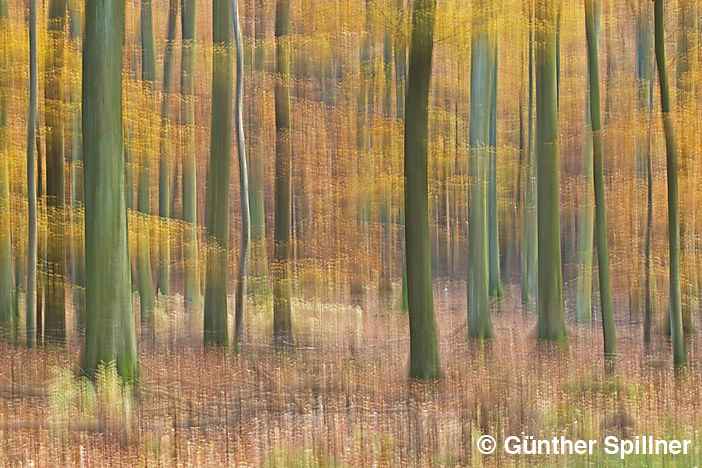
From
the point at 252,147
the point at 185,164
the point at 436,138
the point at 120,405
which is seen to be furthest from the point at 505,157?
the point at 120,405

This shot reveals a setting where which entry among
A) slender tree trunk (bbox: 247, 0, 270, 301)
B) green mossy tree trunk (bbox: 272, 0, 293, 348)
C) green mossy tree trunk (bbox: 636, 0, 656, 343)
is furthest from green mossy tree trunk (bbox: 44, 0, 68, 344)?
green mossy tree trunk (bbox: 636, 0, 656, 343)

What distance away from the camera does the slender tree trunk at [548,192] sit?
1102 centimetres

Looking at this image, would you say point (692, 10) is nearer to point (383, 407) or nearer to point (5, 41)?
point (383, 407)

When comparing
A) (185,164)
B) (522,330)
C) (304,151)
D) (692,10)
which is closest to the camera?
(692,10)

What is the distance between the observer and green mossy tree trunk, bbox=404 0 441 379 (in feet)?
26.6

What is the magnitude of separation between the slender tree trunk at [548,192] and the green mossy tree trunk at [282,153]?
418cm

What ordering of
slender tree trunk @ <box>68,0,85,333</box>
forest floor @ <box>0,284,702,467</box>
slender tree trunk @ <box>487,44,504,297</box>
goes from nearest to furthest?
forest floor @ <box>0,284,702,467</box> < slender tree trunk @ <box>68,0,85,333</box> < slender tree trunk @ <box>487,44,504,297</box>

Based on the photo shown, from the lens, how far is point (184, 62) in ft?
46.4

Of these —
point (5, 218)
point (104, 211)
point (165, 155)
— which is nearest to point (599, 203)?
point (104, 211)

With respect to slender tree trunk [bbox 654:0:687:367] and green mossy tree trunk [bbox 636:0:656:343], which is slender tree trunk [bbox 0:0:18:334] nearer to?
slender tree trunk [bbox 654:0:687:367]

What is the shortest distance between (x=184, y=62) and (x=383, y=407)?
367 inches

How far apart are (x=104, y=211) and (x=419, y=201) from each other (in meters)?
3.66

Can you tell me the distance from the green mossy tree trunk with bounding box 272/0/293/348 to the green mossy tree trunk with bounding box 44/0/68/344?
3.36m

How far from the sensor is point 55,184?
426 inches
